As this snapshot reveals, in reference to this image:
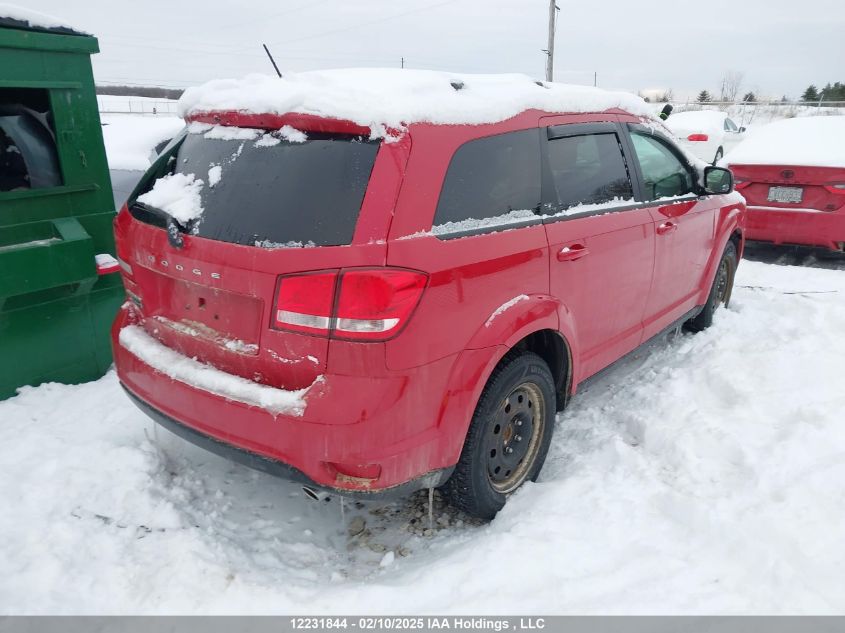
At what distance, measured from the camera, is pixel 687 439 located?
3.22 meters

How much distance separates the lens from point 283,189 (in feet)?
7.40

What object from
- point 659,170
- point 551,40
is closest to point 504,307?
point 659,170

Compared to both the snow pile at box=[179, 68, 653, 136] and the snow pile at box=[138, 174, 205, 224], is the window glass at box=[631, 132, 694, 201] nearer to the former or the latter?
the snow pile at box=[179, 68, 653, 136]

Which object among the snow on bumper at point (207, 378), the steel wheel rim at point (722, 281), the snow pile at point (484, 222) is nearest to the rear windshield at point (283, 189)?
the snow pile at point (484, 222)

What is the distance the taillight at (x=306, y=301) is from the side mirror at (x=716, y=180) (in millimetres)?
3221

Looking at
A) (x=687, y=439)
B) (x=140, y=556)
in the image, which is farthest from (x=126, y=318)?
(x=687, y=439)

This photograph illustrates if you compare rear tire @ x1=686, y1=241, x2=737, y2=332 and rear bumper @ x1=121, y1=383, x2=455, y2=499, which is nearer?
rear bumper @ x1=121, y1=383, x2=455, y2=499

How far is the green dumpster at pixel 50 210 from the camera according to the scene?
344 centimetres

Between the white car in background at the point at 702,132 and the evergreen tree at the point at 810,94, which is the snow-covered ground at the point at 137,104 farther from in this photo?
the evergreen tree at the point at 810,94

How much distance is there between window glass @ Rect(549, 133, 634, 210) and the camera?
9.73ft

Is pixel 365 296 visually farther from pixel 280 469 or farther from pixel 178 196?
pixel 178 196

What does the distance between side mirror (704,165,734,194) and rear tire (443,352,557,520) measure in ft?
7.15

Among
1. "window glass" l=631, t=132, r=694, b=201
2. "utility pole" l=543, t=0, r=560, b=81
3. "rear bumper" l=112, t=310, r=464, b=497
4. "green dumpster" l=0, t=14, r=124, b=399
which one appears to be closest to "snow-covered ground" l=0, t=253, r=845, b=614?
"green dumpster" l=0, t=14, r=124, b=399
